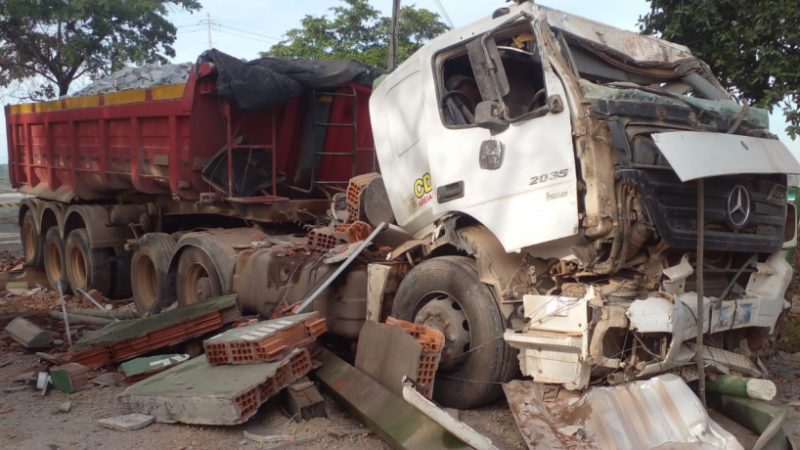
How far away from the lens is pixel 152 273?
802 cm

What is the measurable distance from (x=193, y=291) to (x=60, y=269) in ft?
14.2

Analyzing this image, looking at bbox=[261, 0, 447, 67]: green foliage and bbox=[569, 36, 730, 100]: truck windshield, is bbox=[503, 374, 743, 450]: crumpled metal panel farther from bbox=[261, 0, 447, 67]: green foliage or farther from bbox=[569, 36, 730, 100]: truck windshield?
bbox=[261, 0, 447, 67]: green foliage

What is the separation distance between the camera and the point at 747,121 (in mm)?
4270

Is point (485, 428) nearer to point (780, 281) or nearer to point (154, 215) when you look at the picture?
point (780, 281)

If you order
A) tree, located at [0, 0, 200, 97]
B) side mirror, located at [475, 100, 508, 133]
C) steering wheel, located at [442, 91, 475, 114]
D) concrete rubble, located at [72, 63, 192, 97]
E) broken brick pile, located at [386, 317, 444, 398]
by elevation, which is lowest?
broken brick pile, located at [386, 317, 444, 398]

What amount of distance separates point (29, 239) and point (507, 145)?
973 cm

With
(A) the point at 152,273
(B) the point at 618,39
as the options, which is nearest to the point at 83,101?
(A) the point at 152,273

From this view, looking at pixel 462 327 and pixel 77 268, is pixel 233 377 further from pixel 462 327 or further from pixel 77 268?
pixel 77 268

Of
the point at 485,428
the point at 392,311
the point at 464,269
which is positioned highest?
the point at 464,269

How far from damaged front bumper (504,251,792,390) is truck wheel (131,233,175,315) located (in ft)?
15.1

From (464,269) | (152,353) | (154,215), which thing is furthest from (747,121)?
(154,215)

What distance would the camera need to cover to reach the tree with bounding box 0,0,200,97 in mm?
16938

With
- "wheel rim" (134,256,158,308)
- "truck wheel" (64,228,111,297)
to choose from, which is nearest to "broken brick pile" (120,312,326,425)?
"wheel rim" (134,256,158,308)

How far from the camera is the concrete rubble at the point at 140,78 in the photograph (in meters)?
8.62
